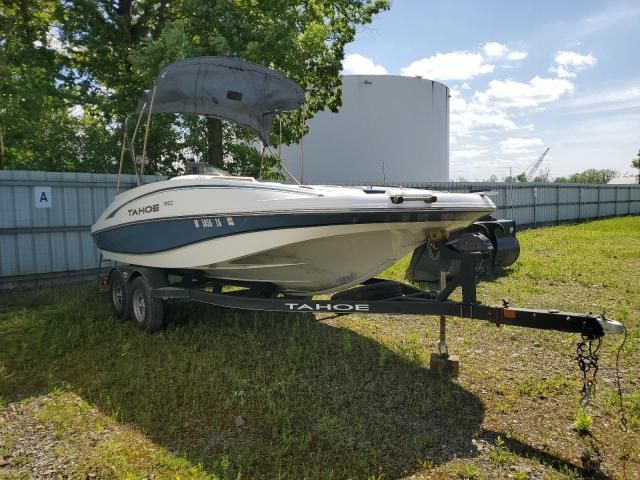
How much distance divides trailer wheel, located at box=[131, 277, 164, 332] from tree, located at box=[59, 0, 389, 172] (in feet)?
19.1

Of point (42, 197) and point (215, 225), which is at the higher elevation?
point (42, 197)

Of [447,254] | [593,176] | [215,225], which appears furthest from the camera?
[593,176]

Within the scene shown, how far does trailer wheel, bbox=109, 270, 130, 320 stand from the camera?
5773 mm

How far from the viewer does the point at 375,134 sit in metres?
28.4

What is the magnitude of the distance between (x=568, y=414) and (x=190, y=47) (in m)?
9.28

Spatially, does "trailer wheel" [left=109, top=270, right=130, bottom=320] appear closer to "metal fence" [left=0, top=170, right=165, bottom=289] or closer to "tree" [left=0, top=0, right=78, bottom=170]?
"metal fence" [left=0, top=170, right=165, bottom=289]

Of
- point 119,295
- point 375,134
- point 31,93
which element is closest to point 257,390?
point 119,295

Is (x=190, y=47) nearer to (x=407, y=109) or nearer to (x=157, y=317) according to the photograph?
(x=157, y=317)

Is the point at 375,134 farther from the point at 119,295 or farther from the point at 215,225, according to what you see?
the point at 215,225

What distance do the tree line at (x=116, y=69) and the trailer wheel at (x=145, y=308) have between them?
6177mm

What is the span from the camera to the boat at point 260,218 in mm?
3967

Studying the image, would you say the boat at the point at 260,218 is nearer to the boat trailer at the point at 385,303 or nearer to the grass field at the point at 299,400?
the boat trailer at the point at 385,303

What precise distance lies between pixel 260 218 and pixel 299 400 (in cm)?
150

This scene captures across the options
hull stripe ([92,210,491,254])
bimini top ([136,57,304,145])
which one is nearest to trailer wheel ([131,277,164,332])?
hull stripe ([92,210,491,254])
